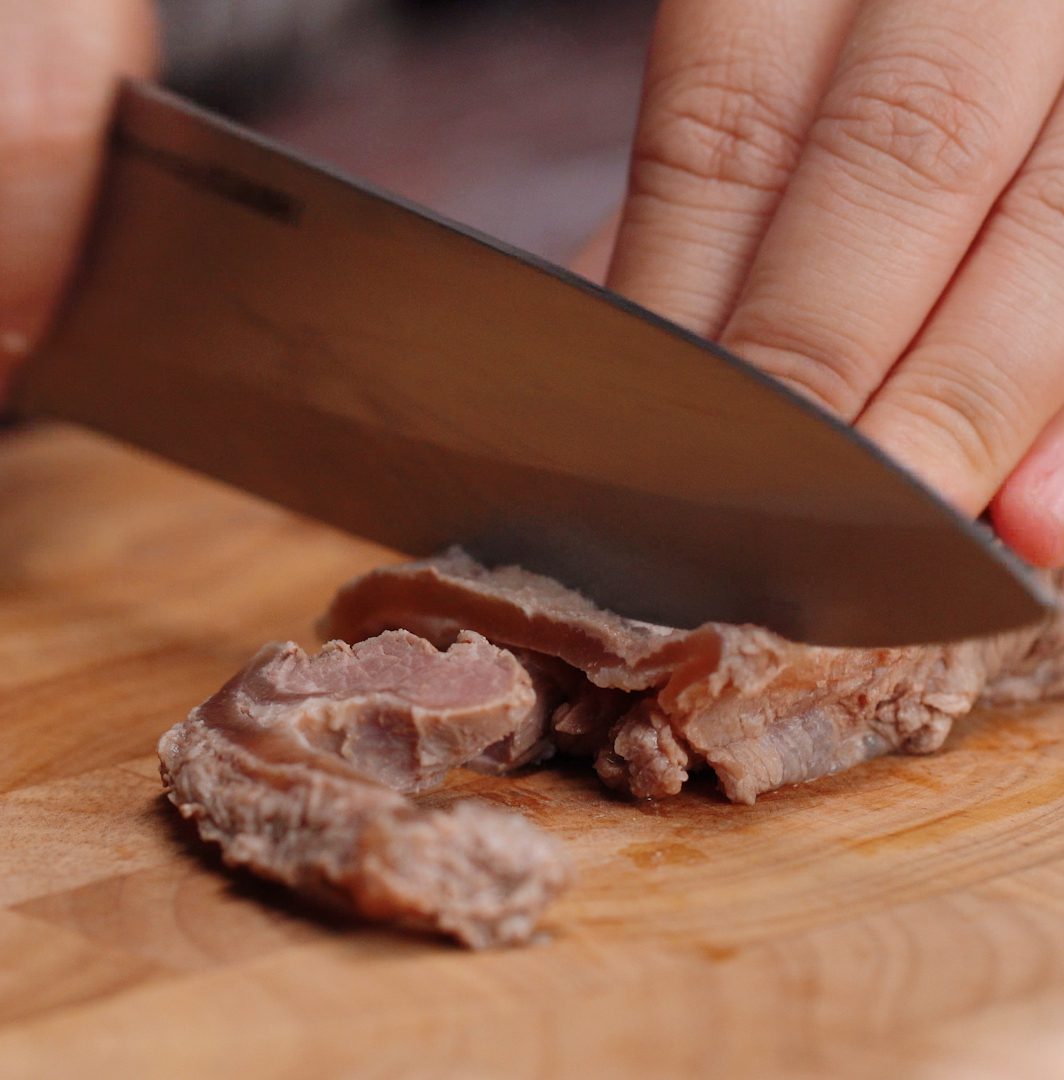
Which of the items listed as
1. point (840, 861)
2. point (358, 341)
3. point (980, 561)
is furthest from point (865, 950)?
point (358, 341)

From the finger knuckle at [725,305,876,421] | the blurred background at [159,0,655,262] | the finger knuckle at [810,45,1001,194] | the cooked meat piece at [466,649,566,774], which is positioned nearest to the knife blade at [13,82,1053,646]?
the finger knuckle at [725,305,876,421]

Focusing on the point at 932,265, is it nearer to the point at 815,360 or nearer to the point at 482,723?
the point at 815,360

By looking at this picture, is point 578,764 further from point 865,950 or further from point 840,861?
point 865,950

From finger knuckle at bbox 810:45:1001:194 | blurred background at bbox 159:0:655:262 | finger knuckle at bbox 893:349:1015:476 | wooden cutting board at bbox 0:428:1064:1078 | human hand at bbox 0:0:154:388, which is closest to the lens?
wooden cutting board at bbox 0:428:1064:1078

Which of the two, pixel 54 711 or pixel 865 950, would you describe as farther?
pixel 54 711

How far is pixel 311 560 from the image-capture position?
4.46m

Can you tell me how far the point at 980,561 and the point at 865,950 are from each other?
693mm

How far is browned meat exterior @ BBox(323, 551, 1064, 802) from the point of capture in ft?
8.50

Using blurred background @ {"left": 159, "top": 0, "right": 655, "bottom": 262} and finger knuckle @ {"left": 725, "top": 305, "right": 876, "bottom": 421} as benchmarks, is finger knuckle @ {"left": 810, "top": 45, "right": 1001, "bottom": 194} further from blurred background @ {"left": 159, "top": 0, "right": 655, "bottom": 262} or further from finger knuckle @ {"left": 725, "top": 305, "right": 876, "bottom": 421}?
blurred background @ {"left": 159, "top": 0, "right": 655, "bottom": 262}

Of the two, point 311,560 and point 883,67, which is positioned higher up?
point 883,67

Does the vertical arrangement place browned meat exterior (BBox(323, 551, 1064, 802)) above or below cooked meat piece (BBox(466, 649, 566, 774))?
above

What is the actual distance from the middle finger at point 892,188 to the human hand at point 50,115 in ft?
5.46

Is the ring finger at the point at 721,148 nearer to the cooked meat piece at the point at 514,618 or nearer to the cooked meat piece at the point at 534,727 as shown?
the cooked meat piece at the point at 514,618

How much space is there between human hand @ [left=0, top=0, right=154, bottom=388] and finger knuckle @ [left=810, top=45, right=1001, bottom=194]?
1.78m
